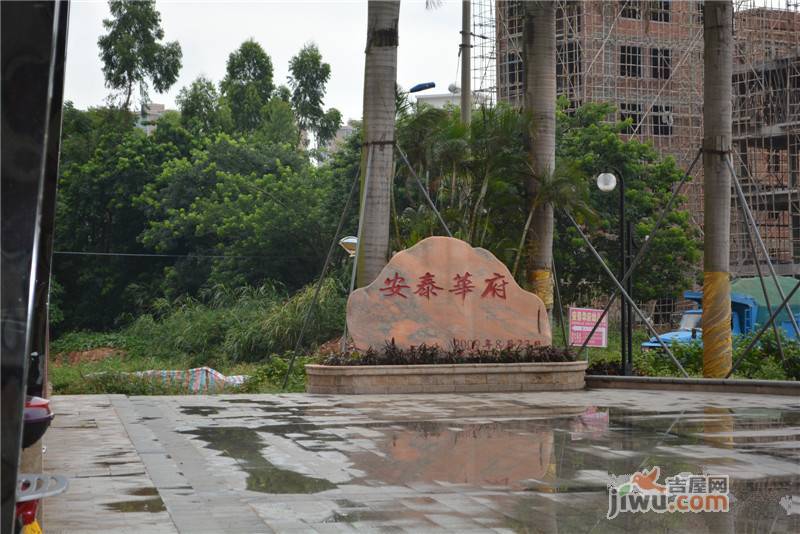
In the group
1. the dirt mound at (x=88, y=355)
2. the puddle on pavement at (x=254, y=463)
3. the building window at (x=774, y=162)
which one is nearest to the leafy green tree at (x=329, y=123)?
the dirt mound at (x=88, y=355)

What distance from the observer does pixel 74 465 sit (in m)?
9.21

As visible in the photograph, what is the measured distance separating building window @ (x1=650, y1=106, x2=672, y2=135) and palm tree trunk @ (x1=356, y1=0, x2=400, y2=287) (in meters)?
28.2

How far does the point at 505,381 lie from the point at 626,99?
30.1 m

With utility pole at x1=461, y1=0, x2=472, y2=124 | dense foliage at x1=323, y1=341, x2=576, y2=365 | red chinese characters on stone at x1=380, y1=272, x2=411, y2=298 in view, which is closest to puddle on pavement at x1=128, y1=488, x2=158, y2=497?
dense foliage at x1=323, y1=341, x2=576, y2=365

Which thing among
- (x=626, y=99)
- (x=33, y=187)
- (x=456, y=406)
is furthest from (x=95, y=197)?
(x=33, y=187)

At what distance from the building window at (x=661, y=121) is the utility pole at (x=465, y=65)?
781 inches

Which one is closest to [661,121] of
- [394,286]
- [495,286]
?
[495,286]

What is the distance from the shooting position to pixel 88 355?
43.8m

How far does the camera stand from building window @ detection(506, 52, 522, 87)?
43.8 metres

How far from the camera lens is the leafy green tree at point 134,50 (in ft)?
175

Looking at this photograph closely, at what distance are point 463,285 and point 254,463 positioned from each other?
8306 millimetres

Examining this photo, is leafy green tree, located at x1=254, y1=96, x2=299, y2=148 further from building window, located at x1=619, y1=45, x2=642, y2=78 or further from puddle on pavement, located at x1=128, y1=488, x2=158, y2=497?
puddle on pavement, located at x1=128, y1=488, x2=158, y2=497

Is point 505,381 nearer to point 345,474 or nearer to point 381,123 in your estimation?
point 381,123

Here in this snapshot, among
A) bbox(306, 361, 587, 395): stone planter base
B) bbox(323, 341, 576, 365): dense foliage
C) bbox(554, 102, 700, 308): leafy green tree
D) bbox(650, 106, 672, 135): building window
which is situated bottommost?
bbox(306, 361, 587, 395): stone planter base
